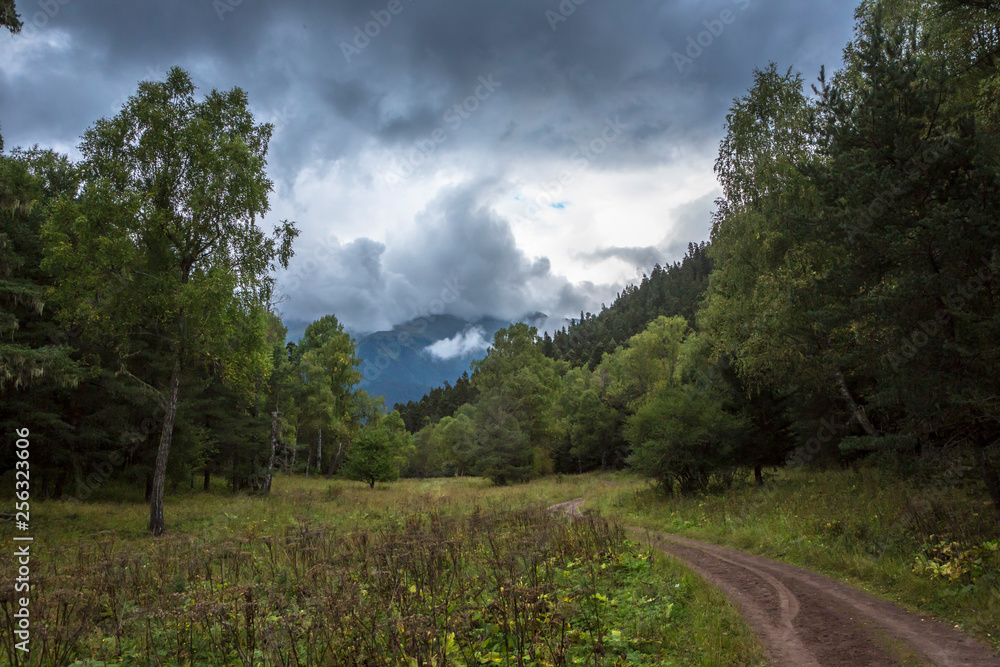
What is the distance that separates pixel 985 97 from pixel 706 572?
11606mm

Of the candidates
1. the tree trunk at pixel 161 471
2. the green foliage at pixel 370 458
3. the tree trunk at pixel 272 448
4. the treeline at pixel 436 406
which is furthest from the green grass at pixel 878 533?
the treeline at pixel 436 406

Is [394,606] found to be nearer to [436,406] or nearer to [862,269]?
[862,269]

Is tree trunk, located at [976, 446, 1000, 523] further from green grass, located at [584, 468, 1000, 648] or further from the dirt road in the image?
the dirt road

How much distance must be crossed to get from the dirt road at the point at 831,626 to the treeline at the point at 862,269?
132 inches

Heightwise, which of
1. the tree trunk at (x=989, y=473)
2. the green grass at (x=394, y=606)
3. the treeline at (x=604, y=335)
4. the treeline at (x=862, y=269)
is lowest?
the green grass at (x=394, y=606)

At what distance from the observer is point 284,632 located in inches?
200

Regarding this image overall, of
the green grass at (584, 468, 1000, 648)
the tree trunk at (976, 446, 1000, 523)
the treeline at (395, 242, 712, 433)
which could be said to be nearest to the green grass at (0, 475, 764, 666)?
the green grass at (584, 468, 1000, 648)

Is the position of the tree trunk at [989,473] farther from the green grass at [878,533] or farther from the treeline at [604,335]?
the treeline at [604,335]

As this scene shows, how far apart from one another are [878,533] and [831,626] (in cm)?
527

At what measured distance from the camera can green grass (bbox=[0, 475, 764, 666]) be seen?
16.6 ft

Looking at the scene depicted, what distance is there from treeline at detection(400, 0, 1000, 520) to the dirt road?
11.0 ft

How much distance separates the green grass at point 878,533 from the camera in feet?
24.9

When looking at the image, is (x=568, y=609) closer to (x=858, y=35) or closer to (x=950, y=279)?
(x=950, y=279)

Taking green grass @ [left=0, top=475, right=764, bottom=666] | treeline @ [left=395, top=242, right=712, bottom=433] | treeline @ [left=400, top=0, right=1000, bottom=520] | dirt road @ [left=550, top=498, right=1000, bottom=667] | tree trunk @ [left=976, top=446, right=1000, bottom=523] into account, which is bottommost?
dirt road @ [left=550, top=498, right=1000, bottom=667]
